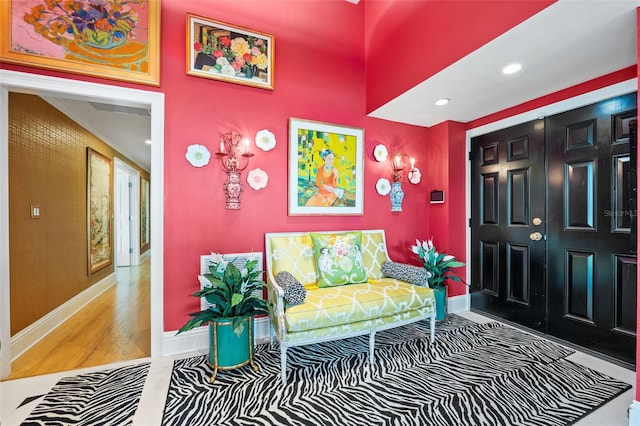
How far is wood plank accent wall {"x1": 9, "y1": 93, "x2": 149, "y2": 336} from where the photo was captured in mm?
2369

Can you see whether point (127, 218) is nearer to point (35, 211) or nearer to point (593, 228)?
point (35, 211)

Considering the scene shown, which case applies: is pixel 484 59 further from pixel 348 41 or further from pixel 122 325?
pixel 122 325

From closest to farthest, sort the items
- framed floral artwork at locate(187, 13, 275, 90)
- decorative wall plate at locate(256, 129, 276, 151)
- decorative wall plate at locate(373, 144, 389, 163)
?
framed floral artwork at locate(187, 13, 275, 90) → decorative wall plate at locate(256, 129, 276, 151) → decorative wall plate at locate(373, 144, 389, 163)

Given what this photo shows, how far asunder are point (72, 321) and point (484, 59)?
183 inches

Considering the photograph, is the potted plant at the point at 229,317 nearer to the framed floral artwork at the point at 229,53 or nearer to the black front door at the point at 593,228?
the framed floral artwork at the point at 229,53

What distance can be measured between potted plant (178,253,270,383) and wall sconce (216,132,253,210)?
2.08ft

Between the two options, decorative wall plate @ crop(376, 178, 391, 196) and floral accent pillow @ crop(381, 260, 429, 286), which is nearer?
floral accent pillow @ crop(381, 260, 429, 286)

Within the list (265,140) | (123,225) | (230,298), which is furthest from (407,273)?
(123,225)

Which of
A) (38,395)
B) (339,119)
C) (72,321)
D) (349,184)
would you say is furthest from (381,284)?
(72,321)

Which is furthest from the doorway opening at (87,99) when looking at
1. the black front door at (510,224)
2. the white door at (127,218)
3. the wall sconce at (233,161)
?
the white door at (127,218)

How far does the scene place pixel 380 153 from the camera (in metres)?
3.26

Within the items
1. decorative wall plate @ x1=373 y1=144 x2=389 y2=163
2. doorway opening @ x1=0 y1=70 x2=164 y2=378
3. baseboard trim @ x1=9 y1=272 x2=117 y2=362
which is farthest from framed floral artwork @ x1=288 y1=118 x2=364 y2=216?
baseboard trim @ x1=9 y1=272 x2=117 y2=362

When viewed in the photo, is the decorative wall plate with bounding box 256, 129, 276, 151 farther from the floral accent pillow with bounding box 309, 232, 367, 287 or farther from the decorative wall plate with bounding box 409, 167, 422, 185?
the decorative wall plate with bounding box 409, 167, 422, 185

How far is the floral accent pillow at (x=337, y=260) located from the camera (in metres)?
2.54
